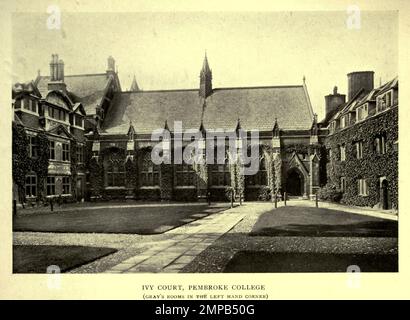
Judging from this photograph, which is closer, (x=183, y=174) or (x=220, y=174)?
(x=220, y=174)

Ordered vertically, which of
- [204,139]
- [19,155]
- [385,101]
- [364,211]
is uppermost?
[385,101]

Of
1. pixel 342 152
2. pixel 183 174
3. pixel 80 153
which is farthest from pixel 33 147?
pixel 342 152

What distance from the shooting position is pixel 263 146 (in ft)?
57.6

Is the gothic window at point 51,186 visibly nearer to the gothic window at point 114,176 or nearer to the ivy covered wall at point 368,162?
the gothic window at point 114,176

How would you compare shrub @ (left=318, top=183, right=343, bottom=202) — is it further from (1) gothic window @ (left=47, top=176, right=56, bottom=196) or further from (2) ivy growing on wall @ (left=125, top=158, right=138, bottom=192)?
(1) gothic window @ (left=47, top=176, right=56, bottom=196)

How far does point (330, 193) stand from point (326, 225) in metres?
2.77

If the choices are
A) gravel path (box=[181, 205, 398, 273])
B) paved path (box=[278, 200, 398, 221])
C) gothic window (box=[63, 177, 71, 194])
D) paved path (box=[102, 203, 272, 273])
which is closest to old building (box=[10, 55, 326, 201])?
gothic window (box=[63, 177, 71, 194])

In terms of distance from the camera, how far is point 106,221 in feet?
32.7

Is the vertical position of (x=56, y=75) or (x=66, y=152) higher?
(x=56, y=75)

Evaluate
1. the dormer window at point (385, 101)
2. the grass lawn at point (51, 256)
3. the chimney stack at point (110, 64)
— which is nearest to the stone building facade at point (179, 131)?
the chimney stack at point (110, 64)

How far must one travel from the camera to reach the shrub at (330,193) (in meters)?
11.7

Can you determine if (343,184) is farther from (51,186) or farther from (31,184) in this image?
(31,184)

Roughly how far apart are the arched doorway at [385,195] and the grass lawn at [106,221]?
5.37 metres
